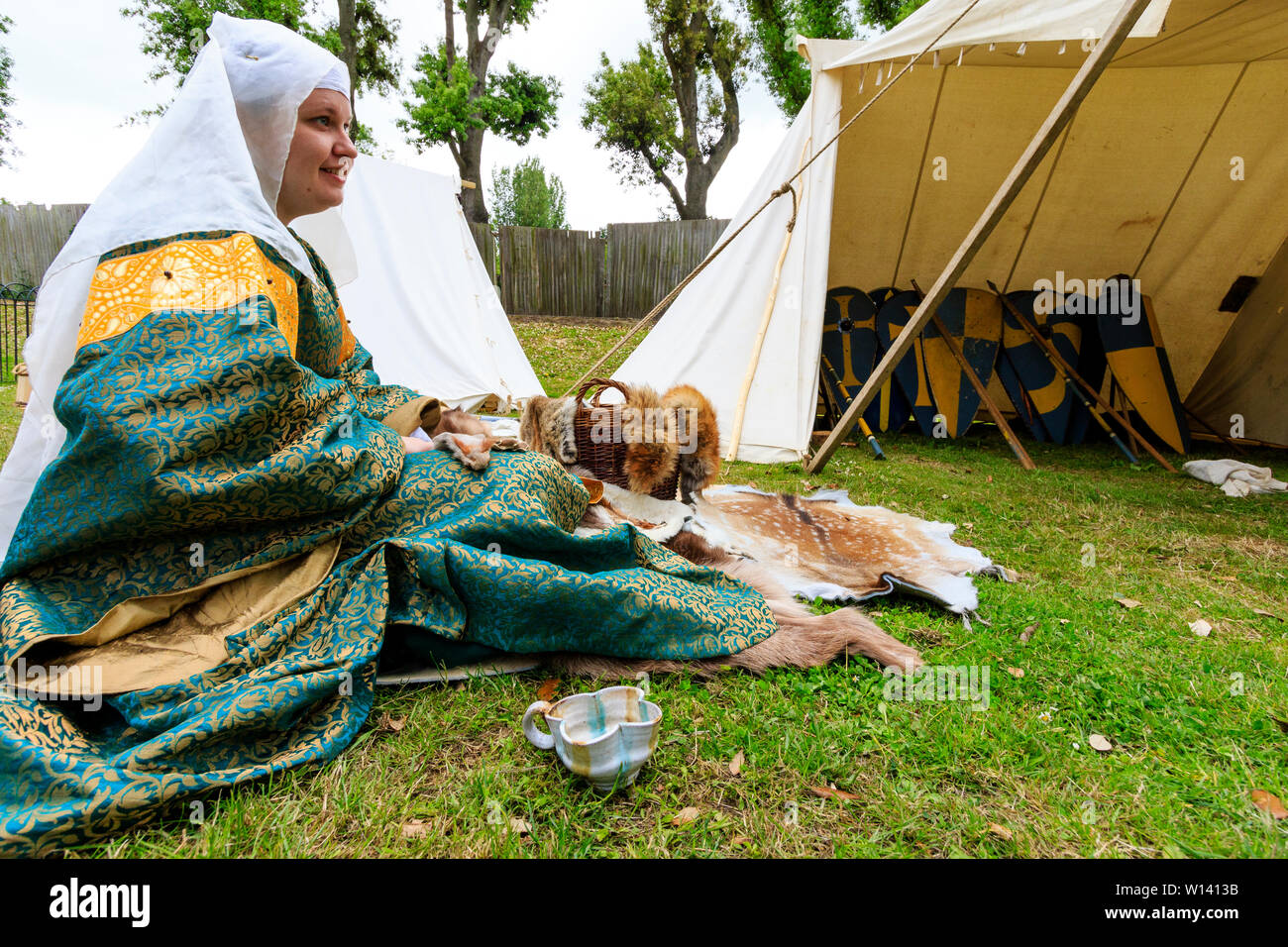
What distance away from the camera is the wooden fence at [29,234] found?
10492 mm

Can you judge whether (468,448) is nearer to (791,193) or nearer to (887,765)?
(887,765)

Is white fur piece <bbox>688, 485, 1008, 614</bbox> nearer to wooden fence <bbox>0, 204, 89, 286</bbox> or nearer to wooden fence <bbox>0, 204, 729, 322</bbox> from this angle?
wooden fence <bbox>0, 204, 729, 322</bbox>

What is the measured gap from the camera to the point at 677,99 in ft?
53.0

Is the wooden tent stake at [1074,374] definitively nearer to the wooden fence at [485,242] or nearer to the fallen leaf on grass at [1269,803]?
the fallen leaf on grass at [1269,803]

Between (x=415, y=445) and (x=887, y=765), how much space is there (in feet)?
4.64

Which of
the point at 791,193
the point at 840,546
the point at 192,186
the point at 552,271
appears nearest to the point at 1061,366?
the point at 791,193

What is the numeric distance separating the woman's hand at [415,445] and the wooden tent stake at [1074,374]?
4679 millimetres

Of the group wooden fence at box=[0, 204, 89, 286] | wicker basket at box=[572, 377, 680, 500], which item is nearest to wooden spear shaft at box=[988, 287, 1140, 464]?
wicker basket at box=[572, 377, 680, 500]

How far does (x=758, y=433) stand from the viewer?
4.30m

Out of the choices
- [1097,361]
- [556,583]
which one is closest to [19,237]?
[556,583]

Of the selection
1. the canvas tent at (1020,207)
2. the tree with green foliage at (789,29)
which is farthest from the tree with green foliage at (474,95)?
the canvas tent at (1020,207)

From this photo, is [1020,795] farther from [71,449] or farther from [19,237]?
[19,237]
